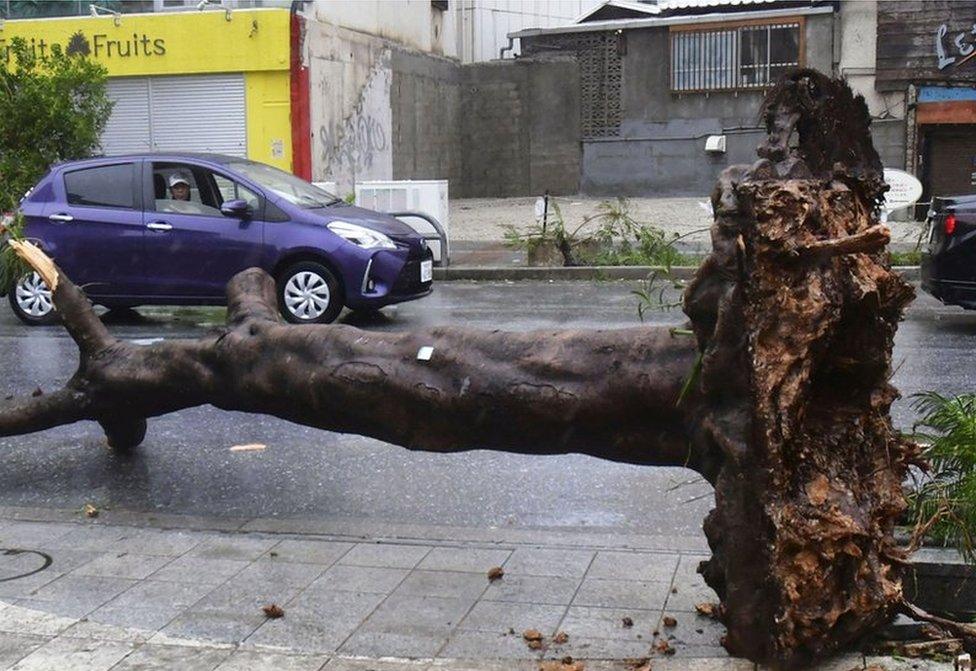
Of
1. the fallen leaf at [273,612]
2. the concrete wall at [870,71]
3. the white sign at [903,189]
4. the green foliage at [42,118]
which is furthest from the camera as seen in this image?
the concrete wall at [870,71]

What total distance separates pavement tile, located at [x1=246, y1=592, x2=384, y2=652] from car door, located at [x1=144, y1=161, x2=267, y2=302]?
8.13 m

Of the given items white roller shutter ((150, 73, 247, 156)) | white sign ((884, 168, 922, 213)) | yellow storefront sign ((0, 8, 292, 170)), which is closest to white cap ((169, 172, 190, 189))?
white sign ((884, 168, 922, 213))

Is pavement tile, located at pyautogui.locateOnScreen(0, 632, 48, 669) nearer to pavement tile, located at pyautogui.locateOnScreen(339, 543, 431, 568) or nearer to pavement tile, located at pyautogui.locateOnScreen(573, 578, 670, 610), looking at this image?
pavement tile, located at pyautogui.locateOnScreen(339, 543, 431, 568)

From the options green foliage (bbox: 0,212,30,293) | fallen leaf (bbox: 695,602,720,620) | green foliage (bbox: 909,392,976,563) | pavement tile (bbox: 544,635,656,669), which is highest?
green foliage (bbox: 0,212,30,293)

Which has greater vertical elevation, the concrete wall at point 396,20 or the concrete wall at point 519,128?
the concrete wall at point 396,20

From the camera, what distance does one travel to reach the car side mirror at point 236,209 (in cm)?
1263

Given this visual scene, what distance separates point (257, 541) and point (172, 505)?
1.02 meters

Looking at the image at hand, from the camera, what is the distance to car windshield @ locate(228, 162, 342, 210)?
1304 centimetres

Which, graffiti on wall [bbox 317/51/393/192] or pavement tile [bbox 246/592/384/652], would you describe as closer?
pavement tile [bbox 246/592/384/652]

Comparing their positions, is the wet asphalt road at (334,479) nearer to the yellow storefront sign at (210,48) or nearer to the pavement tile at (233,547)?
the pavement tile at (233,547)

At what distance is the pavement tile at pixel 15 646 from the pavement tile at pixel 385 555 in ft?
4.35

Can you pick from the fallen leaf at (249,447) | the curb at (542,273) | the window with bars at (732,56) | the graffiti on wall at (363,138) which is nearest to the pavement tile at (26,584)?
the fallen leaf at (249,447)

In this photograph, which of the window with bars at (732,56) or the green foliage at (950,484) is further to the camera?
the window with bars at (732,56)

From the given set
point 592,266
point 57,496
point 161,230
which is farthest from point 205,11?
point 57,496
